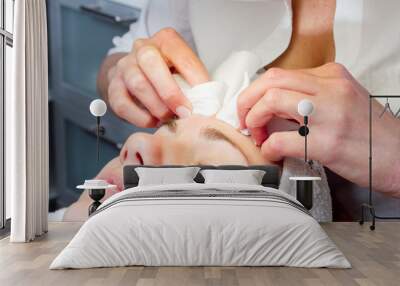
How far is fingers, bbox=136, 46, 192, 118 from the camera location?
7.79 meters

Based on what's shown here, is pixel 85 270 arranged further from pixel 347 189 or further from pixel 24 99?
pixel 347 189

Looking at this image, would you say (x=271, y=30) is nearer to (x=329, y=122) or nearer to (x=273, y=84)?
(x=273, y=84)

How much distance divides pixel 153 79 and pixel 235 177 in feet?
5.94

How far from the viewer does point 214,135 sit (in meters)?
7.75

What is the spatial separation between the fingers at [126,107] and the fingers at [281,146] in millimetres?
1452

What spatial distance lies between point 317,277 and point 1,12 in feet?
15.3

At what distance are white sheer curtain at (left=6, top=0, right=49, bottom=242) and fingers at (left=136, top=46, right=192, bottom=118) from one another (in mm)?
1478

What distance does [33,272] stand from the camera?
180 inches

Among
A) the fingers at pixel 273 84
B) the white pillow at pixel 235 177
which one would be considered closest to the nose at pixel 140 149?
the white pillow at pixel 235 177

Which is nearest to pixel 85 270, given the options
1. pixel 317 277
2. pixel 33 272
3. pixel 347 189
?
pixel 33 272

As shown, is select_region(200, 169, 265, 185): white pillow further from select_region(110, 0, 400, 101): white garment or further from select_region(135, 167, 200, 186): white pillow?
select_region(110, 0, 400, 101): white garment

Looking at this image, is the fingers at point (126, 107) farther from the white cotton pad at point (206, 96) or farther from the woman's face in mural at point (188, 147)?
the white cotton pad at point (206, 96)

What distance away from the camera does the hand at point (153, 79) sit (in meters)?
7.82

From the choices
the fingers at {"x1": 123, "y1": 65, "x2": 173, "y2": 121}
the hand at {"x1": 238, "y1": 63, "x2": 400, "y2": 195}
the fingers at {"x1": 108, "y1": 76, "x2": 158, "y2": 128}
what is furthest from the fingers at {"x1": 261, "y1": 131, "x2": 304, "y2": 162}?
the fingers at {"x1": 108, "y1": 76, "x2": 158, "y2": 128}
